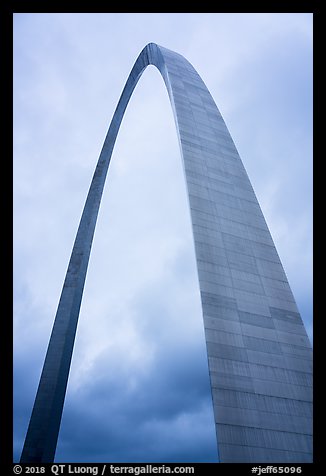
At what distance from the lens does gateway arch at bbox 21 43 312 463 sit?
31.2 feet

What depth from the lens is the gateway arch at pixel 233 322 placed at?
9.50 m

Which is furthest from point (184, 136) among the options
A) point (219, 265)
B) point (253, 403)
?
point (253, 403)

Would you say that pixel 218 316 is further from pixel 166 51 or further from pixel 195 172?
pixel 166 51

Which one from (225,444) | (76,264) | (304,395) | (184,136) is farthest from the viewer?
(76,264)

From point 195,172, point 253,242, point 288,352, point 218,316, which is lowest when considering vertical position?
point 288,352

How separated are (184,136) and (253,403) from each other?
1140cm

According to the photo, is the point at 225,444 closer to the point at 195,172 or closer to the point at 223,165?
the point at 195,172

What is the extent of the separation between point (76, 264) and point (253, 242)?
12627 mm

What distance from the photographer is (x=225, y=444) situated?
8.66m

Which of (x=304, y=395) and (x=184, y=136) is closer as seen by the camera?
(x=304, y=395)

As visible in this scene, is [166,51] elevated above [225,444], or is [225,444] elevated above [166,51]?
[166,51]

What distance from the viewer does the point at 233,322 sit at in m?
11.2
